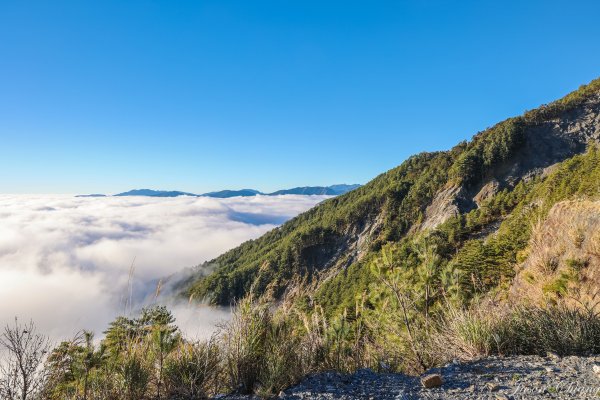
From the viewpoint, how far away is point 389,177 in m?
111

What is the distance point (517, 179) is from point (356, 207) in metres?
37.8

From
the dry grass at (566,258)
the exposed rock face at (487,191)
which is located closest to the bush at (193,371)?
the dry grass at (566,258)

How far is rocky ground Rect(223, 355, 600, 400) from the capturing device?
125 inches

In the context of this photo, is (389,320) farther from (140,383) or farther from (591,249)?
(140,383)

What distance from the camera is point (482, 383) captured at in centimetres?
346

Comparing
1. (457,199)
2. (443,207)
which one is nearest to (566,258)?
(457,199)

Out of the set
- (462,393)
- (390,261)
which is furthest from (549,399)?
(390,261)

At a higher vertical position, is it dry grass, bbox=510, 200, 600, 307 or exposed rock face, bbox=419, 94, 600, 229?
exposed rock face, bbox=419, 94, 600, 229

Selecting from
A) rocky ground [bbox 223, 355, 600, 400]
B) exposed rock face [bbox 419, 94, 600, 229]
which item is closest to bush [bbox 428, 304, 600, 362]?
rocky ground [bbox 223, 355, 600, 400]

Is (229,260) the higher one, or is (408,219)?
(408,219)

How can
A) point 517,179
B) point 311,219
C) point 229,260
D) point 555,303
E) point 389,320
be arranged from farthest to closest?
point 229,260
point 311,219
point 517,179
point 389,320
point 555,303

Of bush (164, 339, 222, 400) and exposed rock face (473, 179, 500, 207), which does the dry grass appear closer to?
bush (164, 339, 222, 400)

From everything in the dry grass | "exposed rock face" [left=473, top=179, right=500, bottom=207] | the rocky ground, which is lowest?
the rocky ground

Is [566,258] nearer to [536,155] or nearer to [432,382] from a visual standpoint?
[432,382]
